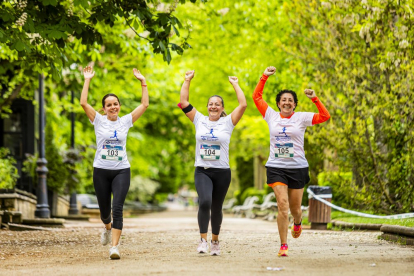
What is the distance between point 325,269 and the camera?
737cm

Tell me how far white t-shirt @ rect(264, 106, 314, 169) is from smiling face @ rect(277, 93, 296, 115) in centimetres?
10

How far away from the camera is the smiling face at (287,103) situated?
29.2 ft

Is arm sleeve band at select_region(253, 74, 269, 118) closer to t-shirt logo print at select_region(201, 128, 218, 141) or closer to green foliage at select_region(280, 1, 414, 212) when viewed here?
t-shirt logo print at select_region(201, 128, 218, 141)

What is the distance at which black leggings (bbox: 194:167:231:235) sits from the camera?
868cm

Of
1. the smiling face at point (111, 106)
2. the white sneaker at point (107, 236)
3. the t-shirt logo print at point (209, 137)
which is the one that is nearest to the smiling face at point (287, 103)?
the t-shirt logo print at point (209, 137)

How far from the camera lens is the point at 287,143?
873 cm

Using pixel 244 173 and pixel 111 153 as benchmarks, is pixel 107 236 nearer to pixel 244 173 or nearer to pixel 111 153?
pixel 111 153

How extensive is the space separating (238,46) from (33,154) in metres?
7.79

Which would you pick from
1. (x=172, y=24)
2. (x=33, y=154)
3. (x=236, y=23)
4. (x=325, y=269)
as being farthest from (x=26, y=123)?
(x=325, y=269)

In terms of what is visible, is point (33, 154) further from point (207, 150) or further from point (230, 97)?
point (207, 150)

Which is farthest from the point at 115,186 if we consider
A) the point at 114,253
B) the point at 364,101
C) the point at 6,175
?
the point at 6,175

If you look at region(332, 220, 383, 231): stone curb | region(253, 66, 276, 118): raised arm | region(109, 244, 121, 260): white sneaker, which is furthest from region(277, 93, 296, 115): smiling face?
region(332, 220, 383, 231): stone curb

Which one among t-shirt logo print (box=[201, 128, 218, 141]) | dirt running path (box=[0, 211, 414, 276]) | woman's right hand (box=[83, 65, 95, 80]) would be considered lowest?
dirt running path (box=[0, 211, 414, 276])

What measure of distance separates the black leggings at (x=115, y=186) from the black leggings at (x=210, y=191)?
2.85 feet
